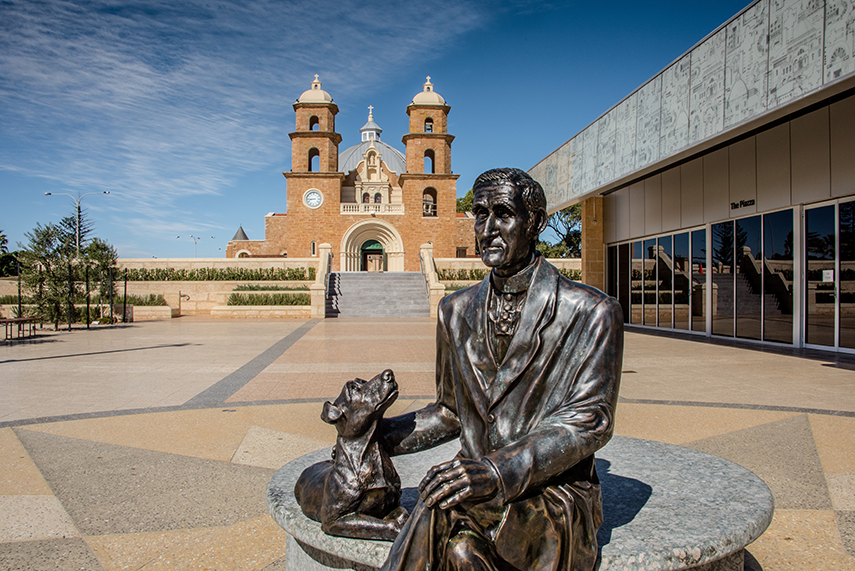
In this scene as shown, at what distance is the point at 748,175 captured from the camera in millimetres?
13312

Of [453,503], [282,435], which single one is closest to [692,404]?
[282,435]

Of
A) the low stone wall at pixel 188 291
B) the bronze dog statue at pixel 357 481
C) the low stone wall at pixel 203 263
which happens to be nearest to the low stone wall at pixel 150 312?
the low stone wall at pixel 188 291

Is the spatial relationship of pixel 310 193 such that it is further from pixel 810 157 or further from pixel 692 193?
pixel 810 157

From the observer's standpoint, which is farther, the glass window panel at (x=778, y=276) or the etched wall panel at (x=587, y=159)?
the etched wall panel at (x=587, y=159)

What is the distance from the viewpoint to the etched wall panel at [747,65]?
9641mm

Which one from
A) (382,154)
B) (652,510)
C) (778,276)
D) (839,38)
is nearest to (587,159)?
(778,276)

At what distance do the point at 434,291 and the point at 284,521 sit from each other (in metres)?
22.2

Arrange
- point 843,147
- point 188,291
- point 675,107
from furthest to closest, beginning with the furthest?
point 188,291, point 675,107, point 843,147

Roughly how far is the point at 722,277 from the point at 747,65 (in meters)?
6.18

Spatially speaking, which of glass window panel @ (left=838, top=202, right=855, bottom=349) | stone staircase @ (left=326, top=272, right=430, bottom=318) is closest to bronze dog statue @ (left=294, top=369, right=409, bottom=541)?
glass window panel @ (left=838, top=202, right=855, bottom=349)

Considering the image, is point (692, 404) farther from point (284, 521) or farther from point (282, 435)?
point (284, 521)

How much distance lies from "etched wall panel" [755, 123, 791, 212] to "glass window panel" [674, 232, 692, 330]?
3.08 meters

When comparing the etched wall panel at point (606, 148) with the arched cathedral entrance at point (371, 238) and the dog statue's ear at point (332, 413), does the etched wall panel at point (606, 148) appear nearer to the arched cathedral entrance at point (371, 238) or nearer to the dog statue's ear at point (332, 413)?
the dog statue's ear at point (332, 413)

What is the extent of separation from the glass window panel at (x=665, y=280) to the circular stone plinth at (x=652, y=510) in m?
14.7
